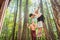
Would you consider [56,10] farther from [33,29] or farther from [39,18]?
[33,29]

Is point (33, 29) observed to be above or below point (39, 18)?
below

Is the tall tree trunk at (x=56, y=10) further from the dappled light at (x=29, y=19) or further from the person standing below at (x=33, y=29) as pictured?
the person standing below at (x=33, y=29)

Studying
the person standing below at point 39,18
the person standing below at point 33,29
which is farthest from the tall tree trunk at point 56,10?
the person standing below at point 33,29

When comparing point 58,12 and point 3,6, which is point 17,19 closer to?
point 3,6

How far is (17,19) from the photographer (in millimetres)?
2297

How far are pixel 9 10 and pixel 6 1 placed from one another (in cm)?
16

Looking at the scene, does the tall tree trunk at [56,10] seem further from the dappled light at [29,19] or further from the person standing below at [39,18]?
the person standing below at [39,18]

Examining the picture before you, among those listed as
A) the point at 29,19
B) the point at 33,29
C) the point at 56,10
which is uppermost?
the point at 56,10

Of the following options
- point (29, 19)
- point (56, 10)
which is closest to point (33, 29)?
point (29, 19)

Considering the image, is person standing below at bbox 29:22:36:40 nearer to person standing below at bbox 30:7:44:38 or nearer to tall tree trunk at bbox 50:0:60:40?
person standing below at bbox 30:7:44:38

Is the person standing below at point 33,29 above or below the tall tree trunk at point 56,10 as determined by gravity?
below

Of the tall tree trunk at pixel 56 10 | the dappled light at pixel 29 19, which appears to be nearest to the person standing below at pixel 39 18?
the dappled light at pixel 29 19

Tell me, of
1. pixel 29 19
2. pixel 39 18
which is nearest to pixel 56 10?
pixel 39 18

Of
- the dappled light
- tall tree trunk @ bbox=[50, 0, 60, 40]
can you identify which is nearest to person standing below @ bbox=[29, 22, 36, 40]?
the dappled light
